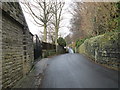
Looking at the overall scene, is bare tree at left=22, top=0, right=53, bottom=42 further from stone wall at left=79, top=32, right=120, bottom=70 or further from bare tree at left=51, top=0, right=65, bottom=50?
stone wall at left=79, top=32, right=120, bottom=70

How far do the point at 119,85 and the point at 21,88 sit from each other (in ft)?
11.0

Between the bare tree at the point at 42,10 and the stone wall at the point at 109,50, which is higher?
the bare tree at the point at 42,10

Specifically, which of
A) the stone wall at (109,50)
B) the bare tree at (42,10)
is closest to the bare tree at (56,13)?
the bare tree at (42,10)

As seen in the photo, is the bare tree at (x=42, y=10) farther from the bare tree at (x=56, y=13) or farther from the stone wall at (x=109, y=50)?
the stone wall at (x=109, y=50)

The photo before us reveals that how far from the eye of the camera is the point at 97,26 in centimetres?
1545

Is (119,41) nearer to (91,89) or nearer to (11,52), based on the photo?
(91,89)

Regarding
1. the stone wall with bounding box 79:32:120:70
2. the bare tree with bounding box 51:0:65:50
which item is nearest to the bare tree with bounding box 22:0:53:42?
the bare tree with bounding box 51:0:65:50

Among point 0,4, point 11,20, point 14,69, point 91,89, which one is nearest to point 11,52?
point 14,69

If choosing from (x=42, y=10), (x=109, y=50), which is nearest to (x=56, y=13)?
(x=42, y=10)

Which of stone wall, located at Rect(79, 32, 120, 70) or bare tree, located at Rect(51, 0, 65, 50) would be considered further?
bare tree, located at Rect(51, 0, 65, 50)

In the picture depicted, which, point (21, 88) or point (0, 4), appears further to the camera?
point (21, 88)

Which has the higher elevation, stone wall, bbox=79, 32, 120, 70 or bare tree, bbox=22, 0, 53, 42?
bare tree, bbox=22, 0, 53, 42

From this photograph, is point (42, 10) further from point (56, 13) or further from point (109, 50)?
point (109, 50)

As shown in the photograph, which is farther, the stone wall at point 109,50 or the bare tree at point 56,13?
the bare tree at point 56,13
